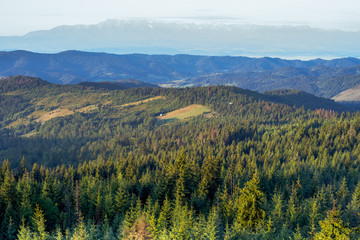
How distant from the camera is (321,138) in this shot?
194 meters

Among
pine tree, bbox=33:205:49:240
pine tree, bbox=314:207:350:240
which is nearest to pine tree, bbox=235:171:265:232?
pine tree, bbox=314:207:350:240

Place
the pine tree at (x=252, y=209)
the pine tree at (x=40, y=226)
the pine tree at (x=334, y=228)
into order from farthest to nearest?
the pine tree at (x=252, y=209) → the pine tree at (x=40, y=226) → the pine tree at (x=334, y=228)

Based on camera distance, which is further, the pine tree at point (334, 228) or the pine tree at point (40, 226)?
the pine tree at point (40, 226)

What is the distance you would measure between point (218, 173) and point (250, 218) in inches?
1149

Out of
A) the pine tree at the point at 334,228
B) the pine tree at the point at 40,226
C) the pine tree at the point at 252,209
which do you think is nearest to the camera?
the pine tree at the point at 334,228

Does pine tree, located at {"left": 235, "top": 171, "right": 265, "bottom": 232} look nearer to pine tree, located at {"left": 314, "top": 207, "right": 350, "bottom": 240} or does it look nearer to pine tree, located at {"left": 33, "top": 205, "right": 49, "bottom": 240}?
pine tree, located at {"left": 314, "top": 207, "right": 350, "bottom": 240}

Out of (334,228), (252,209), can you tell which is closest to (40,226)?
(252,209)

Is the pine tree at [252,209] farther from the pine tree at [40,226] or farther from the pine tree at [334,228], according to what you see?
the pine tree at [40,226]

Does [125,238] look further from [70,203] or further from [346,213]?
[346,213]

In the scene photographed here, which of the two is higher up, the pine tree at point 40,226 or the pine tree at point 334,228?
the pine tree at point 334,228

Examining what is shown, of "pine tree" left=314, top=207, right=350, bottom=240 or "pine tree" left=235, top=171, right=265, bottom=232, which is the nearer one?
"pine tree" left=314, top=207, right=350, bottom=240

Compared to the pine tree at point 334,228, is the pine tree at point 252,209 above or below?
below

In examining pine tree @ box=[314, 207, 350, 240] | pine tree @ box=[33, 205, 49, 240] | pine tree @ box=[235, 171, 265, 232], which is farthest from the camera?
pine tree @ box=[235, 171, 265, 232]

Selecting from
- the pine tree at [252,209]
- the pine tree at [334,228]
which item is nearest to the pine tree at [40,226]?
the pine tree at [252,209]
